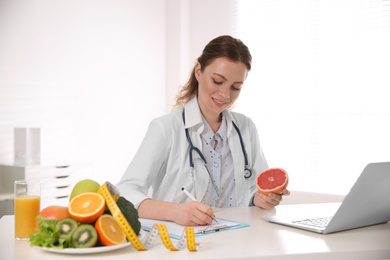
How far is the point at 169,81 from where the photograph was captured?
17.9 ft

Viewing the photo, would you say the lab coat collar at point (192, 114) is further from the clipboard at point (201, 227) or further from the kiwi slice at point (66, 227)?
the kiwi slice at point (66, 227)

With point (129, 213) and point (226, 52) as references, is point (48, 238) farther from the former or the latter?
point (226, 52)

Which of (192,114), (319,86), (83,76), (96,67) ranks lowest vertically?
Answer: (192,114)

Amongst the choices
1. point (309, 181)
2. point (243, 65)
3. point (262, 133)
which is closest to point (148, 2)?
point (262, 133)

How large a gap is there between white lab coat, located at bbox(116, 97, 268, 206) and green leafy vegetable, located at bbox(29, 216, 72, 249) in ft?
2.58

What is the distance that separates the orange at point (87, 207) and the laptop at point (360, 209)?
0.73 meters

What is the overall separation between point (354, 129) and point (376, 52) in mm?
702

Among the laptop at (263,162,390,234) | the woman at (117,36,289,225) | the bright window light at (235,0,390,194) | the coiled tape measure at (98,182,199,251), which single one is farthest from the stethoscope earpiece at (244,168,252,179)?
the bright window light at (235,0,390,194)

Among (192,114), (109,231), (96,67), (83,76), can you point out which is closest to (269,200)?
(192,114)

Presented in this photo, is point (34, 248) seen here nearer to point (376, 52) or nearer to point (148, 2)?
point (376, 52)

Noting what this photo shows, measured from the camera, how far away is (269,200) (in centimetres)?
205

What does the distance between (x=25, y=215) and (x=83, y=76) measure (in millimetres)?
3397

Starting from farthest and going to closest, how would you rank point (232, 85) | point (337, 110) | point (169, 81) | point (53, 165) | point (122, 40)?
point (169, 81)
point (122, 40)
point (337, 110)
point (53, 165)
point (232, 85)

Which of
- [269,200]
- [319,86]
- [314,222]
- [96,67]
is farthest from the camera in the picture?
[96,67]
